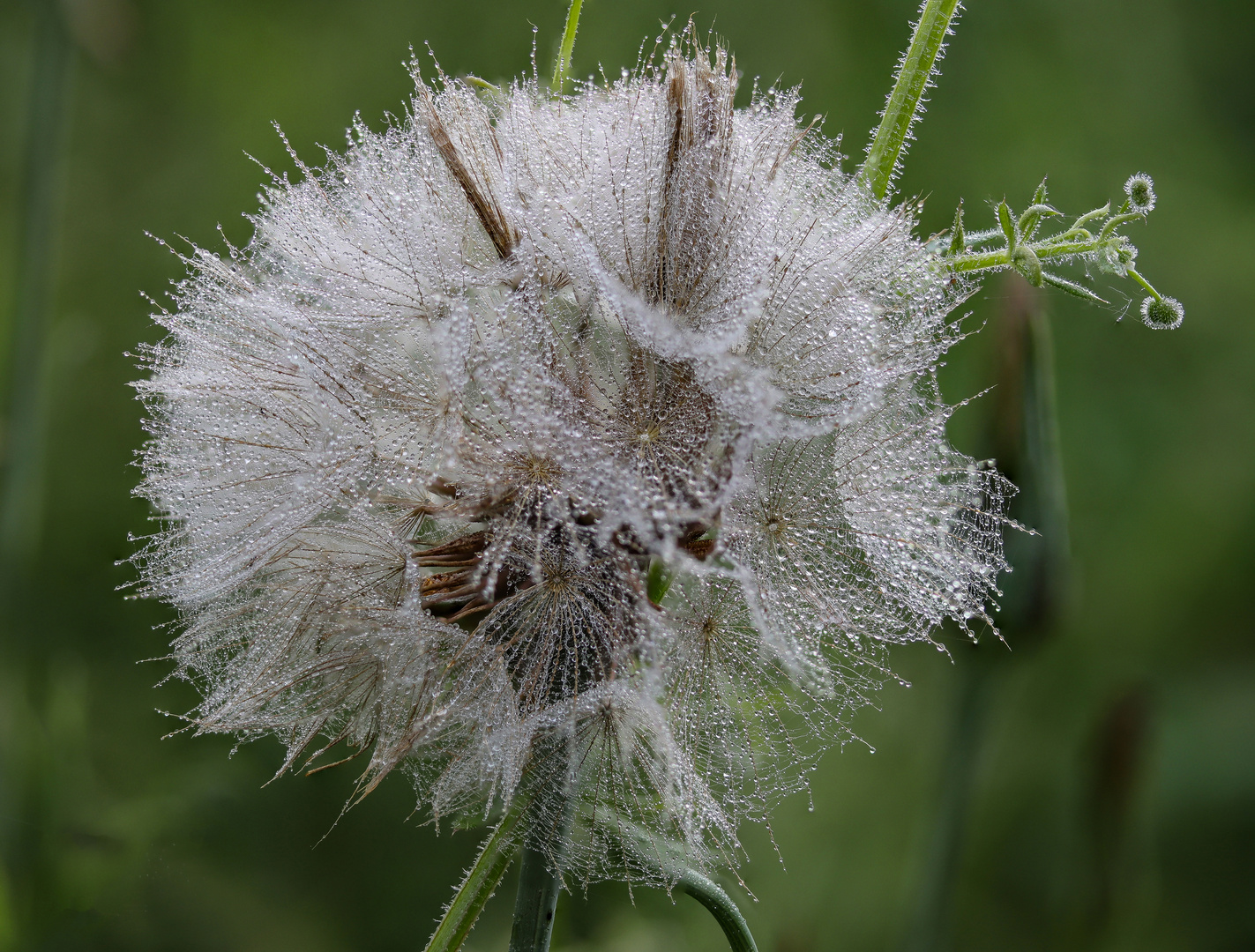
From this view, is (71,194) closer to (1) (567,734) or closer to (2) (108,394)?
(2) (108,394)

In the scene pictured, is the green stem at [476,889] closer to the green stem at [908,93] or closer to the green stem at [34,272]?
the green stem at [908,93]

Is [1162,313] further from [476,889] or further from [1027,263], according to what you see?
[476,889]

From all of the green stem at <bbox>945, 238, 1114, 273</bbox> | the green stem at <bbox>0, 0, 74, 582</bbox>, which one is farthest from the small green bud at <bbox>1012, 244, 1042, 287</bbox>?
the green stem at <bbox>0, 0, 74, 582</bbox>

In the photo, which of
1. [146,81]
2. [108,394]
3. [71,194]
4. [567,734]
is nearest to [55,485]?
[108,394]

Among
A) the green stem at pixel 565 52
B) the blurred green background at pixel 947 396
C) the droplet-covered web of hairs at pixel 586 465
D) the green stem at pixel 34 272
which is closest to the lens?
the droplet-covered web of hairs at pixel 586 465

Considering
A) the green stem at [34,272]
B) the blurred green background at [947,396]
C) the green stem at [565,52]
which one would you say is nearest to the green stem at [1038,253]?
the green stem at [565,52]

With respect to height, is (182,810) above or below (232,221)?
below

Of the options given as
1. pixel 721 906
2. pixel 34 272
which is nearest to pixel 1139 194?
pixel 721 906
